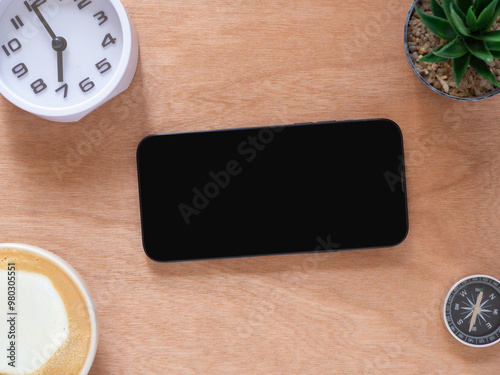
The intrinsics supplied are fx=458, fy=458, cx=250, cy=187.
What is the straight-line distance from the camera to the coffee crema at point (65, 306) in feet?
1.90

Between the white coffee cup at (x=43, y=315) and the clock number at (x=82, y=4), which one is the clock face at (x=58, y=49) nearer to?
the clock number at (x=82, y=4)

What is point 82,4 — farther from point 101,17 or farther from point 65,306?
point 65,306

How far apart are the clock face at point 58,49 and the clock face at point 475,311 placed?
0.59m

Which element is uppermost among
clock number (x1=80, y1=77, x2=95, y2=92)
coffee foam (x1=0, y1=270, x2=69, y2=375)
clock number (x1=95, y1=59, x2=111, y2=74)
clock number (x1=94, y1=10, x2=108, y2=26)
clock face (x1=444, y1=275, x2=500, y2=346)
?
clock number (x1=94, y1=10, x2=108, y2=26)

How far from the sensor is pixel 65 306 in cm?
58

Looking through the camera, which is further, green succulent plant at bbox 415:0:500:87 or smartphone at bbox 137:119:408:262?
smartphone at bbox 137:119:408:262

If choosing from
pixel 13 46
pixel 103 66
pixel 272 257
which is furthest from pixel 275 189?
pixel 13 46

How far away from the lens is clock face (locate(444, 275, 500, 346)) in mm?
672

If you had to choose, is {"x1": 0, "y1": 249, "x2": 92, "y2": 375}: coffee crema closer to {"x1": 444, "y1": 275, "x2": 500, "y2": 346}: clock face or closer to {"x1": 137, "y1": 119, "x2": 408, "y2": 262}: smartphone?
{"x1": 137, "y1": 119, "x2": 408, "y2": 262}: smartphone

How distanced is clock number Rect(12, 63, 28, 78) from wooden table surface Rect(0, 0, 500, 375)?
76mm

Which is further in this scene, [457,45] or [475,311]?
[475,311]

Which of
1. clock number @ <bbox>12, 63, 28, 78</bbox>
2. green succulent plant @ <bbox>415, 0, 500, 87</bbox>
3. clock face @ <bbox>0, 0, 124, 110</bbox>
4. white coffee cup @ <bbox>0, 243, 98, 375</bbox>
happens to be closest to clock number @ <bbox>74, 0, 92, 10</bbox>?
clock face @ <bbox>0, 0, 124, 110</bbox>

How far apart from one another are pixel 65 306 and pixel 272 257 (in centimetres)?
29

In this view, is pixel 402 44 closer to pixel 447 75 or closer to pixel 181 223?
pixel 447 75
